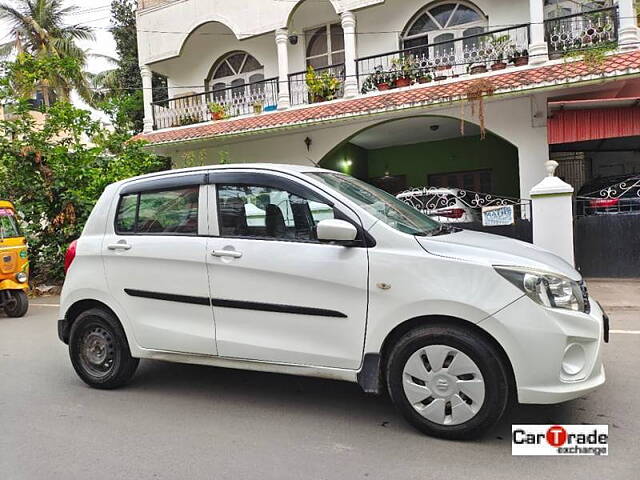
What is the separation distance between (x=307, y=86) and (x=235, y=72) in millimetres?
3879

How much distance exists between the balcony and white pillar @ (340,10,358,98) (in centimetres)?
8

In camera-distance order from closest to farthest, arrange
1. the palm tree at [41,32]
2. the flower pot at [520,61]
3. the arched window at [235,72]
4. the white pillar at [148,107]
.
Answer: the flower pot at [520,61] → the white pillar at [148,107] → the arched window at [235,72] → the palm tree at [41,32]

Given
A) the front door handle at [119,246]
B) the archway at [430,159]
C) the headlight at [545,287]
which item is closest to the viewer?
the headlight at [545,287]

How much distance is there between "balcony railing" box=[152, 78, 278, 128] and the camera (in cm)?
1453

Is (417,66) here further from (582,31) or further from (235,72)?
(235,72)

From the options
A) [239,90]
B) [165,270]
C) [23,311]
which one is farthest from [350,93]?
[165,270]

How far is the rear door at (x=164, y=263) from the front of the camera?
12.5ft

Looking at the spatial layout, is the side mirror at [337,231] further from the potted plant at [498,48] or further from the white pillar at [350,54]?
the white pillar at [350,54]

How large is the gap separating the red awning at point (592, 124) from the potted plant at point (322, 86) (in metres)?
5.36

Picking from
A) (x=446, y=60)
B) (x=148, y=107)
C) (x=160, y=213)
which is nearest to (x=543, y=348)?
(x=160, y=213)

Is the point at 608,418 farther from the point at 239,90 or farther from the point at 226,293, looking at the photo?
the point at 239,90

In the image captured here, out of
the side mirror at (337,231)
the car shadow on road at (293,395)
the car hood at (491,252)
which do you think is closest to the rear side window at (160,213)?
the side mirror at (337,231)

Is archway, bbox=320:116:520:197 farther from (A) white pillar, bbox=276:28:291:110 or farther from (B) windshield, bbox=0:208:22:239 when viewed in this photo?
(B) windshield, bbox=0:208:22:239

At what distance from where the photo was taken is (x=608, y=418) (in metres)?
3.42
